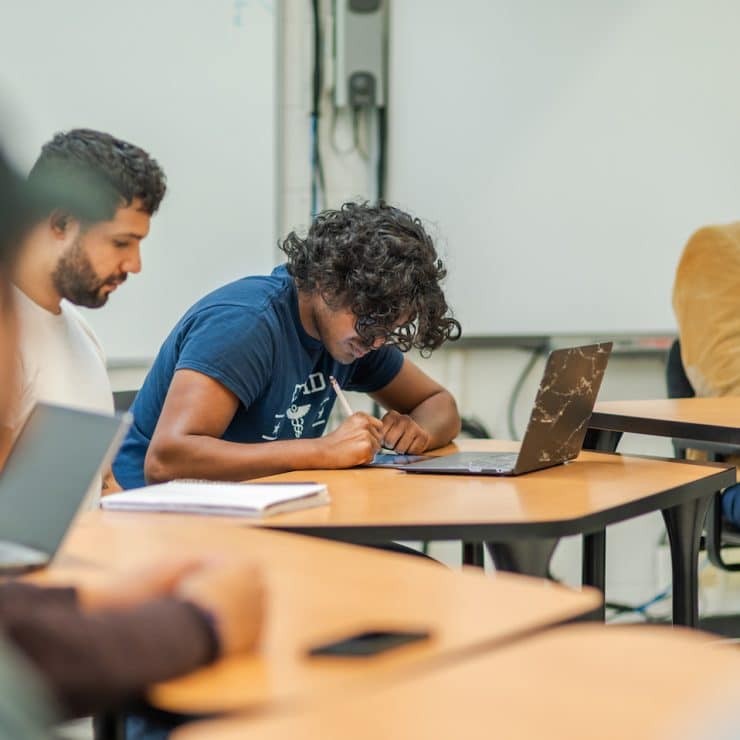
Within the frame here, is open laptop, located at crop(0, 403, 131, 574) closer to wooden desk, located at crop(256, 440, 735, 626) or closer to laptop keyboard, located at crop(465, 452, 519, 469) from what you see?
wooden desk, located at crop(256, 440, 735, 626)

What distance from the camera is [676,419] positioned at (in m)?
2.45

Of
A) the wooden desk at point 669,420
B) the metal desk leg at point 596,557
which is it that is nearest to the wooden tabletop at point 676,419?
the wooden desk at point 669,420

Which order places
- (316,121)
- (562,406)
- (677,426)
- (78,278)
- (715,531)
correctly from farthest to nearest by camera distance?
(316,121)
(715,531)
(677,426)
(562,406)
(78,278)

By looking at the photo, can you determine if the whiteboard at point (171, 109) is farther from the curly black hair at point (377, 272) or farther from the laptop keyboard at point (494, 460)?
the laptop keyboard at point (494, 460)

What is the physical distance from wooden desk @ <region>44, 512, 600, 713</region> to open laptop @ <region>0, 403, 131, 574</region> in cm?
4

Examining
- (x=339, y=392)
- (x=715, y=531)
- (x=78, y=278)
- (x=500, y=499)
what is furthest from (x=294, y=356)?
(x=715, y=531)

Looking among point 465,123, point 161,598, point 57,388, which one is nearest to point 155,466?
point 57,388

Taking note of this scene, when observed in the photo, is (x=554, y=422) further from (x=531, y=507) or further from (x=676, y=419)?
(x=676, y=419)

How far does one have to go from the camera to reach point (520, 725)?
79 cm

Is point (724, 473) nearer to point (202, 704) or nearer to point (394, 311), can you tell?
point (394, 311)

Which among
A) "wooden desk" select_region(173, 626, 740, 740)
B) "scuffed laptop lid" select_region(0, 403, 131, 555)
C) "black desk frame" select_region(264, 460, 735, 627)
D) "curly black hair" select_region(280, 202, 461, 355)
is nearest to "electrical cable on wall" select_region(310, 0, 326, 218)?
"curly black hair" select_region(280, 202, 461, 355)

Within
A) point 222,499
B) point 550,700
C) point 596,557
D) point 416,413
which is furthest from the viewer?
point 416,413

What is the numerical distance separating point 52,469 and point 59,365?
717 millimetres

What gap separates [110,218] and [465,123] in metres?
1.75
